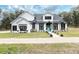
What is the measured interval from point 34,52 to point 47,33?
365mm

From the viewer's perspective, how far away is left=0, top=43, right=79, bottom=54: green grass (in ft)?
21.3

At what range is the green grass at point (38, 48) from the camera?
256 inches

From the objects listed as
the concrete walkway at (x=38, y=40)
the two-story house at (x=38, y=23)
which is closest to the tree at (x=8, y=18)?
the two-story house at (x=38, y=23)

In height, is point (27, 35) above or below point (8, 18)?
below

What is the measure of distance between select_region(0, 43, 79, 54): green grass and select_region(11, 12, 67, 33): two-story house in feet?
0.81

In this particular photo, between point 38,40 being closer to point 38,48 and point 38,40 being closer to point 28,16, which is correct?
point 38,48

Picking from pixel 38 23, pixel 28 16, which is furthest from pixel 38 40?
pixel 28 16

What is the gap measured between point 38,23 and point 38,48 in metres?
0.39

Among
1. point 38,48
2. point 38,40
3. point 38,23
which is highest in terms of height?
point 38,23

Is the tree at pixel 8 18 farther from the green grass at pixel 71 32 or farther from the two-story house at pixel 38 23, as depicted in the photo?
the green grass at pixel 71 32

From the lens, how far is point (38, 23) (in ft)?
21.8

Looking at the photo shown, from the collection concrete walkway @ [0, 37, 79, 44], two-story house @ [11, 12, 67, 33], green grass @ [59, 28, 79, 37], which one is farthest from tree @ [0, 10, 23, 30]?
green grass @ [59, 28, 79, 37]

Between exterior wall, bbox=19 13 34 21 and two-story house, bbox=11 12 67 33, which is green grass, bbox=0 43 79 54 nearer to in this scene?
two-story house, bbox=11 12 67 33

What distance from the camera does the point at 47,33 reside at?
6.64 meters
